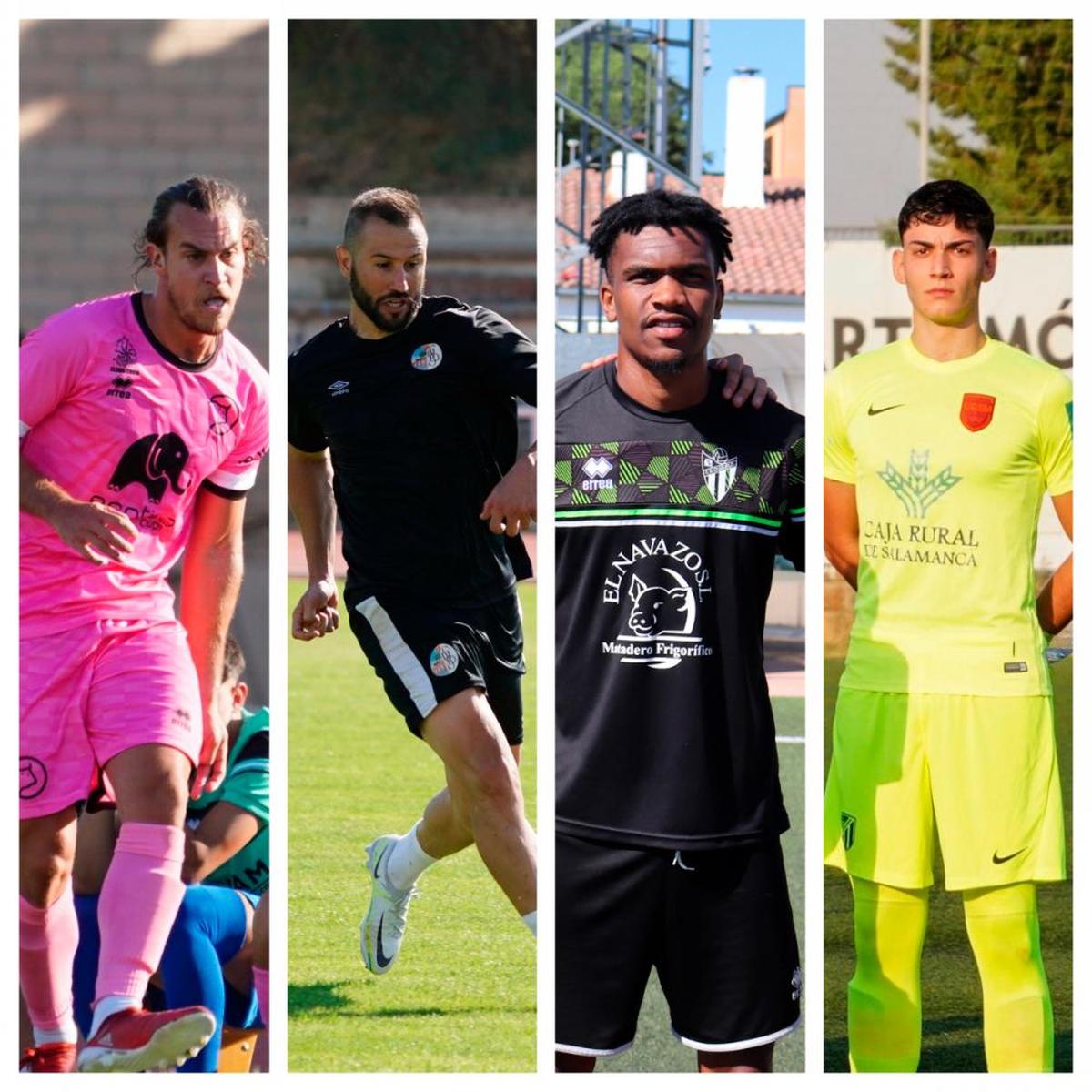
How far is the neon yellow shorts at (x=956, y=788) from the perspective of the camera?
3844 millimetres

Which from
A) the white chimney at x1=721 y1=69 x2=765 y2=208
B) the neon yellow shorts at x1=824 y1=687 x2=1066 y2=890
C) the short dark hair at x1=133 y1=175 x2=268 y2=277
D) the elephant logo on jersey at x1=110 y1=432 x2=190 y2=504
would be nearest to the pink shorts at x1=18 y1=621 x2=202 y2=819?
the elephant logo on jersey at x1=110 y1=432 x2=190 y2=504

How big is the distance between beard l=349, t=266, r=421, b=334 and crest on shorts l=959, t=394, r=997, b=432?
1162mm

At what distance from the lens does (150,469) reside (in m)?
3.96

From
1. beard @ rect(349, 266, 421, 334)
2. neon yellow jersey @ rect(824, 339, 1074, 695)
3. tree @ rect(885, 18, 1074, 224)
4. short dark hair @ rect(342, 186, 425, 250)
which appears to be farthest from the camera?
tree @ rect(885, 18, 1074, 224)

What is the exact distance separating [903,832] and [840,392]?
911 mm

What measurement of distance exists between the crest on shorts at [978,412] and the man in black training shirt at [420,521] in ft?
2.90

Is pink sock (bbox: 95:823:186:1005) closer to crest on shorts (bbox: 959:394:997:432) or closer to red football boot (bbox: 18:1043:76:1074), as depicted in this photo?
red football boot (bbox: 18:1043:76:1074)

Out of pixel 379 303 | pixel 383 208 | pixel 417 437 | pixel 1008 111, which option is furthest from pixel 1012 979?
pixel 1008 111

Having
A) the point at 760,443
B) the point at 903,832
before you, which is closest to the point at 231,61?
the point at 760,443

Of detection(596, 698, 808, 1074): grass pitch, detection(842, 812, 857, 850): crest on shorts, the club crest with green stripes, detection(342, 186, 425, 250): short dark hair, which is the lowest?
detection(596, 698, 808, 1074): grass pitch

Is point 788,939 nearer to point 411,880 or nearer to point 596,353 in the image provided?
point 411,880

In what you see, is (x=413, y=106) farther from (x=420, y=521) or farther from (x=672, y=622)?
(x=672, y=622)

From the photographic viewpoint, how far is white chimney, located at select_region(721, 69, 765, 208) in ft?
12.9

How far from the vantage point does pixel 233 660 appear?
4156mm
